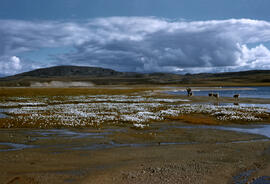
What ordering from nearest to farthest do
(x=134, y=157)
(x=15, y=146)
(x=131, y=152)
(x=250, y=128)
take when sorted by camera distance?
(x=134, y=157) < (x=131, y=152) < (x=15, y=146) < (x=250, y=128)

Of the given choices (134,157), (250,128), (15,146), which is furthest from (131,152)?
(250,128)

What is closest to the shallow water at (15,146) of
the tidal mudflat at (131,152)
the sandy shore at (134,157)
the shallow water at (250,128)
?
the tidal mudflat at (131,152)

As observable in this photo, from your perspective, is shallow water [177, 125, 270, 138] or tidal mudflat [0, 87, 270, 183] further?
shallow water [177, 125, 270, 138]

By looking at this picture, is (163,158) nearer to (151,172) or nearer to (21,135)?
(151,172)

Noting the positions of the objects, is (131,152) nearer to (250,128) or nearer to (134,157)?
(134,157)

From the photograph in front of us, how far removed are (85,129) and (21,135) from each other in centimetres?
418

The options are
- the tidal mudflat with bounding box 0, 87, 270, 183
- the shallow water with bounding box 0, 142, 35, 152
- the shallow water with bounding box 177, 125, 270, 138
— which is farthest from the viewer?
the shallow water with bounding box 177, 125, 270, 138

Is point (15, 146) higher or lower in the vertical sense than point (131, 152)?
higher

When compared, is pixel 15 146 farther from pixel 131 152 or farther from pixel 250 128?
pixel 250 128

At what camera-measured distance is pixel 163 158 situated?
11539mm

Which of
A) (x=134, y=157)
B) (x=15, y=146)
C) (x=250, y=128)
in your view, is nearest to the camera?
(x=134, y=157)

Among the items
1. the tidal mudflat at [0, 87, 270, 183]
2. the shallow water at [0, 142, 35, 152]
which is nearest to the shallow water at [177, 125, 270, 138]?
the tidal mudflat at [0, 87, 270, 183]

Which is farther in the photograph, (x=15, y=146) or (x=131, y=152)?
(x=15, y=146)

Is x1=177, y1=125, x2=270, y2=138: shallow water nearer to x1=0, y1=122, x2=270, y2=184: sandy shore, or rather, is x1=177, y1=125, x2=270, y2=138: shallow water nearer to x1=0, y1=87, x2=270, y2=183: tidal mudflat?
x1=0, y1=87, x2=270, y2=183: tidal mudflat
